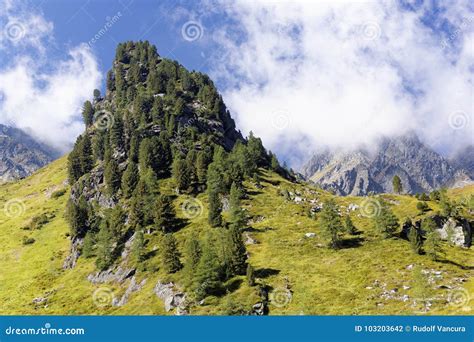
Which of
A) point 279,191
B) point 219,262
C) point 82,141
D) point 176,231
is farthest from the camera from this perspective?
point 82,141

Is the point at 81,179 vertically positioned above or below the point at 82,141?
below

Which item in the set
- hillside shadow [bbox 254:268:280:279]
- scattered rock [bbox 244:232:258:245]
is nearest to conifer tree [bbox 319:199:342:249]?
scattered rock [bbox 244:232:258:245]

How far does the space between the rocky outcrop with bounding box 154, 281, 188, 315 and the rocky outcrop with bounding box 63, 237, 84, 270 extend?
4591 centimetres

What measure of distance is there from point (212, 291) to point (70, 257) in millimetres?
63452

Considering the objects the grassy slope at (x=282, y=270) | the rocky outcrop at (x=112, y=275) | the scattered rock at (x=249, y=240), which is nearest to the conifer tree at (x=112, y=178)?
the grassy slope at (x=282, y=270)

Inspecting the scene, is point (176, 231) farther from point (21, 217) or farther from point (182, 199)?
point (21, 217)

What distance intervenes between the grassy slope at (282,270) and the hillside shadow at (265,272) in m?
0.21

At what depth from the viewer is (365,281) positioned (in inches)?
3095

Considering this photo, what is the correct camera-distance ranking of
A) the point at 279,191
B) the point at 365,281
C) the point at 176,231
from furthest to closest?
the point at 279,191 → the point at 176,231 → the point at 365,281

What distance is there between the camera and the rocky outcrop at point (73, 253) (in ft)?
402

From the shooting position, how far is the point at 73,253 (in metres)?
126

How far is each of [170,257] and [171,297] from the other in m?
12.6
